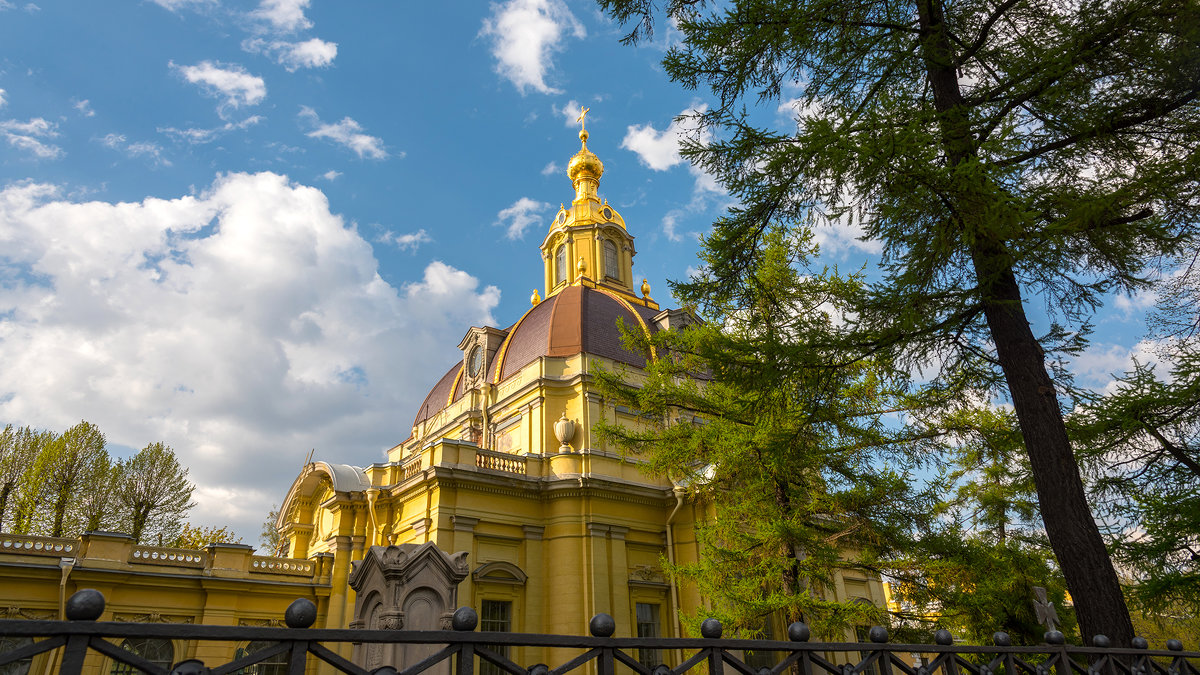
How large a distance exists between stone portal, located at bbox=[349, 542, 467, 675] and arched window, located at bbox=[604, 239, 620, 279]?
24546mm

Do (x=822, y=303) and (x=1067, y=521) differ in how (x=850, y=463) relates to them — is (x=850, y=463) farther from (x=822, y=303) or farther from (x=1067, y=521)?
(x=1067, y=521)

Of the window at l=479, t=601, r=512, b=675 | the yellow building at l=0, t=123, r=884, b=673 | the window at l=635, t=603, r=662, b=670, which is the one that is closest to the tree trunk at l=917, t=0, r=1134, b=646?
the yellow building at l=0, t=123, r=884, b=673

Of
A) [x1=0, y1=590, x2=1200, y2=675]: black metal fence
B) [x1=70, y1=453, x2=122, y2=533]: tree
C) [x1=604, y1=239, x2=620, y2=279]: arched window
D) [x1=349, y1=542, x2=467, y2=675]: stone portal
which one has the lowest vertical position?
[x1=0, y1=590, x2=1200, y2=675]: black metal fence

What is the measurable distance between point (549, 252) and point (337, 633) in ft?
113

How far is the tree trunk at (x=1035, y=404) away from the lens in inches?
246

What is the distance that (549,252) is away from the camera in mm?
36281

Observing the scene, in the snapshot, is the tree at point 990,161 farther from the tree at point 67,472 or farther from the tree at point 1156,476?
the tree at point 67,472

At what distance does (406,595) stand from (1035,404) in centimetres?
856

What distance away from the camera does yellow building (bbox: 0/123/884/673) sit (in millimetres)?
18547

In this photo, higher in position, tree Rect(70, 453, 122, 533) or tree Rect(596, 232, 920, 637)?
tree Rect(70, 453, 122, 533)

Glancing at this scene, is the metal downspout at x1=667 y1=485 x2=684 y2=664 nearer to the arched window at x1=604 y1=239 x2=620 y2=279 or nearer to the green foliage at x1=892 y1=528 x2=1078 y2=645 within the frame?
the green foliage at x1=892 y1=528 x2=1078 y2=645

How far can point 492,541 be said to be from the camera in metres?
20.1

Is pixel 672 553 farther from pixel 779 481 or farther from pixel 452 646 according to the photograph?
pixel 452 646

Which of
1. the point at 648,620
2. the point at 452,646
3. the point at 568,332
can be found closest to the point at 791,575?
the point at 648,620
